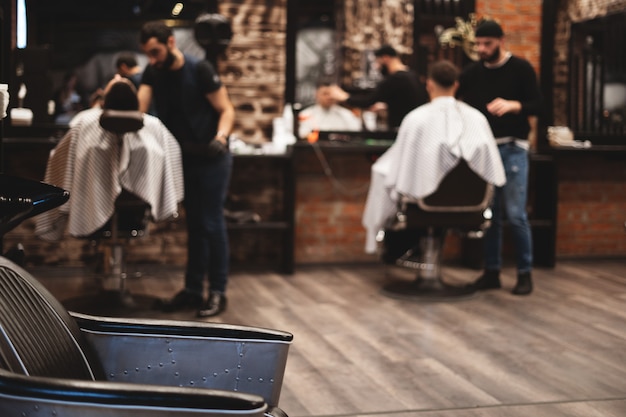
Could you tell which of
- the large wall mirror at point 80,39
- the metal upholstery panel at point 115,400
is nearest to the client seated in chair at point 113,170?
the large wall mirror at point 80,39

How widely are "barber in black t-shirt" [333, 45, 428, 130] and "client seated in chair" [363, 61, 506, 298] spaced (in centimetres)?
84

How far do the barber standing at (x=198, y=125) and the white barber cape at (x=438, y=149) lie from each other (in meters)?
1.03

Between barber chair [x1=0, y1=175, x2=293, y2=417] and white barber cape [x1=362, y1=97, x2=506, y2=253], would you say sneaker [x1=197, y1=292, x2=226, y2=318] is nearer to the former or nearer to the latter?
white barber cape [x1=362, y1=97, x2=506, y2=253]

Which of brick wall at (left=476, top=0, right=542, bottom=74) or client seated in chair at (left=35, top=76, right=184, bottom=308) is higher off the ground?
brick wall at (left=476, top=0, right=542, bottom=74)

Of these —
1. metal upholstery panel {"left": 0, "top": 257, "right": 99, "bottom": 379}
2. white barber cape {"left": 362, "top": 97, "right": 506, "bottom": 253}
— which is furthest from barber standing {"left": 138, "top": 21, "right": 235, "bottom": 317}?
metal upholstery panel {"left": 0, "top": 257, "right": 99, "bottom": 379}

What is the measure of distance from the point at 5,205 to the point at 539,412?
6.40 feet

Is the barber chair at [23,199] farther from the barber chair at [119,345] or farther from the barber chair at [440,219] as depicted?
the barber chair at [440,219]

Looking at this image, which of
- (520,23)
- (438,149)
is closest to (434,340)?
(438,149)

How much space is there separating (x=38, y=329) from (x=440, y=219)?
3.39 m

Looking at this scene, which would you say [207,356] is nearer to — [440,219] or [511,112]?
[440,219]

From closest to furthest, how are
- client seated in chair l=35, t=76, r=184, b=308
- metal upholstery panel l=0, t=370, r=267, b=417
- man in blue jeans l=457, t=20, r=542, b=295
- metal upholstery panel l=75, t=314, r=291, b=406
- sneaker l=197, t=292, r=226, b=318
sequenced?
metal upholstery panel l=0, t=370, r=267, b=417 < metal upholstery panel l=75, t=314, r=291, b=406 < client seated in chair l=35, t=76, r=184, b=308 < sneaker l=197, t=292, r=226, b=318 < man in blue jeans l=457, t=20, r=542, b=295

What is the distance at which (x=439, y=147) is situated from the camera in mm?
4664

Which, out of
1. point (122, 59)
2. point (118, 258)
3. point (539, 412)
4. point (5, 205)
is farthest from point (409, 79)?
point (5, 205)

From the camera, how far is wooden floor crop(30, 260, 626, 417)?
2.94 metres
